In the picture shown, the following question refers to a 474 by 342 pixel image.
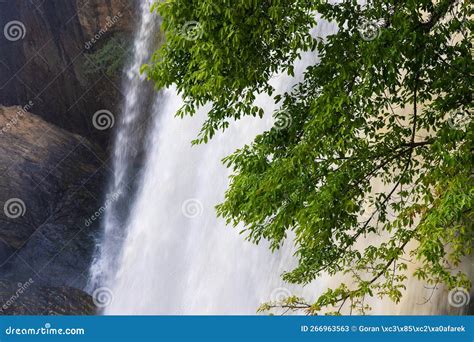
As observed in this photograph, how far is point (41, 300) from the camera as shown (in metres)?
→ 20.3

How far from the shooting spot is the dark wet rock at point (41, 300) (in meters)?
20.0

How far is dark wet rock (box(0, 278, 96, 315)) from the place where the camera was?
65.6ft

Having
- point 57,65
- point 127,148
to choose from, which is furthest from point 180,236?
point 57,65

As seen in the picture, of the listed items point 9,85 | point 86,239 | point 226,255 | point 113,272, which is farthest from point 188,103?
point 9,85

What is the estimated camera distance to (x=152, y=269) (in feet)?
57.1

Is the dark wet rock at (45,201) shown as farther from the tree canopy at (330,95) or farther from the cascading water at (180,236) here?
the tree canopy at (330,95)

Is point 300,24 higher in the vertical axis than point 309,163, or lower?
higher

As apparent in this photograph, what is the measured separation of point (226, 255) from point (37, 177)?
9731 mm

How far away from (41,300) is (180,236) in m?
6.08

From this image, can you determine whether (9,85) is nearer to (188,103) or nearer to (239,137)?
(239,137)

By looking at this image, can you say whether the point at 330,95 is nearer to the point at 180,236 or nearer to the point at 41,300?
the point at 180,236

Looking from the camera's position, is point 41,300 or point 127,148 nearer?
point 41,300

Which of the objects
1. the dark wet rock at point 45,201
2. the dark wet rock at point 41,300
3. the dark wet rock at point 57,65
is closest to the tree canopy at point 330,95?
the dark wet rock at point 41,300

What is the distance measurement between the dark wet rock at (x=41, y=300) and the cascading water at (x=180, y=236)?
74cm
